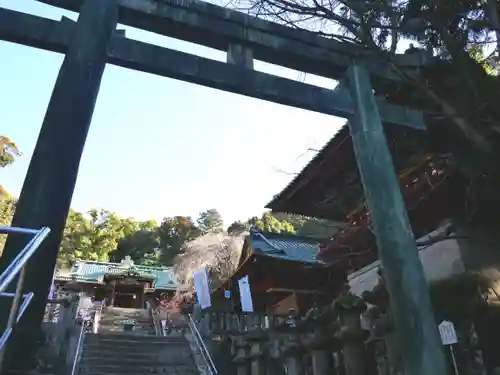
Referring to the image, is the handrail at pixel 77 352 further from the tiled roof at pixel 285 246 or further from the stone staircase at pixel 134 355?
the tiled roof at pixel 285 246

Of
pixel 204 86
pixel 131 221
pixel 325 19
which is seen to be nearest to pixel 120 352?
pixel 204 86

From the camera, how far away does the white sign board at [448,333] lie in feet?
13.7

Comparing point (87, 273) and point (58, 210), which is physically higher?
point (87, 273)

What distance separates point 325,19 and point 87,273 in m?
28.0

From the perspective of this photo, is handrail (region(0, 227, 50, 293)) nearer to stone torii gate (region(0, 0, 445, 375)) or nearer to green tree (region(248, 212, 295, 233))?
stone torii gate (region(0, 0, 445, 375))

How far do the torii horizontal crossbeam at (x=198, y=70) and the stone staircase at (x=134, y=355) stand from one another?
20.1 feet

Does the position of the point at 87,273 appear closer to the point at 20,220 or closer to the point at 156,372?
the point at 156,372

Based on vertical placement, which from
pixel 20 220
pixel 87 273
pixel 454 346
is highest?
pixel 87 273

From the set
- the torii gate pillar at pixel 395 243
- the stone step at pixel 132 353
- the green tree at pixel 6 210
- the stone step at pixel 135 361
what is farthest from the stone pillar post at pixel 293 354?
the green tree at pixel 6 210

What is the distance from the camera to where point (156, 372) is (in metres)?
8.68

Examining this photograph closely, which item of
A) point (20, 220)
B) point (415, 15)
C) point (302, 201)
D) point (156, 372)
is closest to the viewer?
point (20, 220)

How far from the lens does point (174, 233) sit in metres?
47.0

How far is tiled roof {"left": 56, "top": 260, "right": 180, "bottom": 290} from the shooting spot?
2808 centimetres

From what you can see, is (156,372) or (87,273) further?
(87,273)
